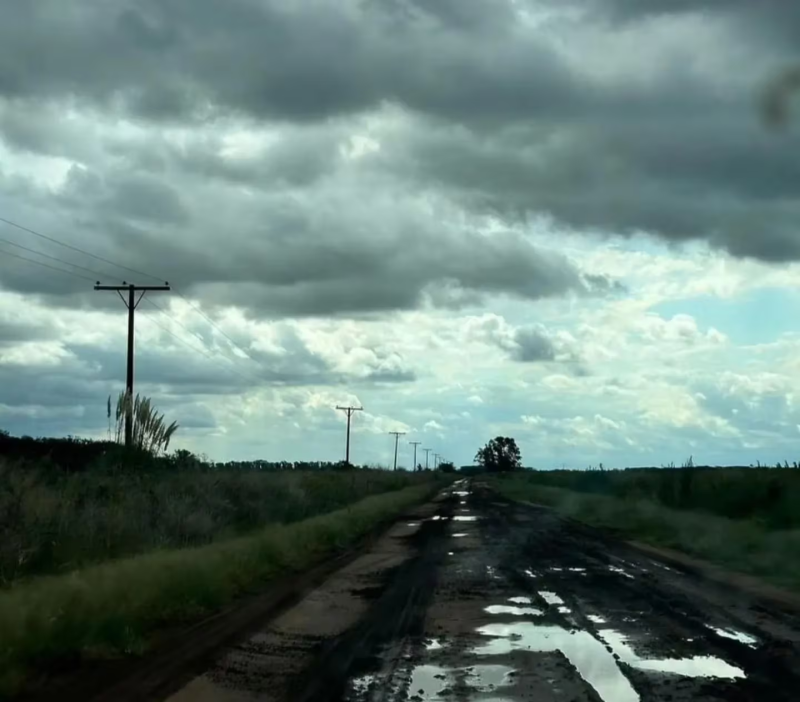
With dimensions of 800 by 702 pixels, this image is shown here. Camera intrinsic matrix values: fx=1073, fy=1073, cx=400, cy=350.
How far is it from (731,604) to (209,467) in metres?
27.0

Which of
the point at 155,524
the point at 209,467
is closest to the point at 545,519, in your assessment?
the point at 209,467

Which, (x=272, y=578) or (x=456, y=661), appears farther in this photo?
(x=272, y=578)

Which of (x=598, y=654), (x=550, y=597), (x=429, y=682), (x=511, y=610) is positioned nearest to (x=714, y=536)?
(x=550, y=597)

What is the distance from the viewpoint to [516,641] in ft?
40.1

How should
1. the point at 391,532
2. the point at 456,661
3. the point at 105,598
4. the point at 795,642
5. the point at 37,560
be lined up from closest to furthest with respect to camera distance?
the point at 456,661 < the point at 795,642 < the point at 105,598 < the point at 37,560 < the point at 391,532

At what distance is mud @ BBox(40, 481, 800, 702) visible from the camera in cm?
965

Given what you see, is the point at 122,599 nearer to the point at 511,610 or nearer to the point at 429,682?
the point at 511,610

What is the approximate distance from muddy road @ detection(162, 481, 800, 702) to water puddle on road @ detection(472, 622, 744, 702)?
21mm

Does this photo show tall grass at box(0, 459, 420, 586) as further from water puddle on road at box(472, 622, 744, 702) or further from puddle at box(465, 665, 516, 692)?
puddle at box(465, 665, 516, 692)

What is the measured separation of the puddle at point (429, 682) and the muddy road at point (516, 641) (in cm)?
1

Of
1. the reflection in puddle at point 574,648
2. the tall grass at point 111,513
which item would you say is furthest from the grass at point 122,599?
the reflection in puddle at point 574,648

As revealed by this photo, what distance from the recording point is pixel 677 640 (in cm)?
1220

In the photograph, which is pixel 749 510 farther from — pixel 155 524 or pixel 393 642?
pixel 393 642

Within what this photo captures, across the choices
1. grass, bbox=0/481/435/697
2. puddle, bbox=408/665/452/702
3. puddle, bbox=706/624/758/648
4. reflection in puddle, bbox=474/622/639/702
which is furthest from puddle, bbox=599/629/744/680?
grass, bbox=0/481/435/697
